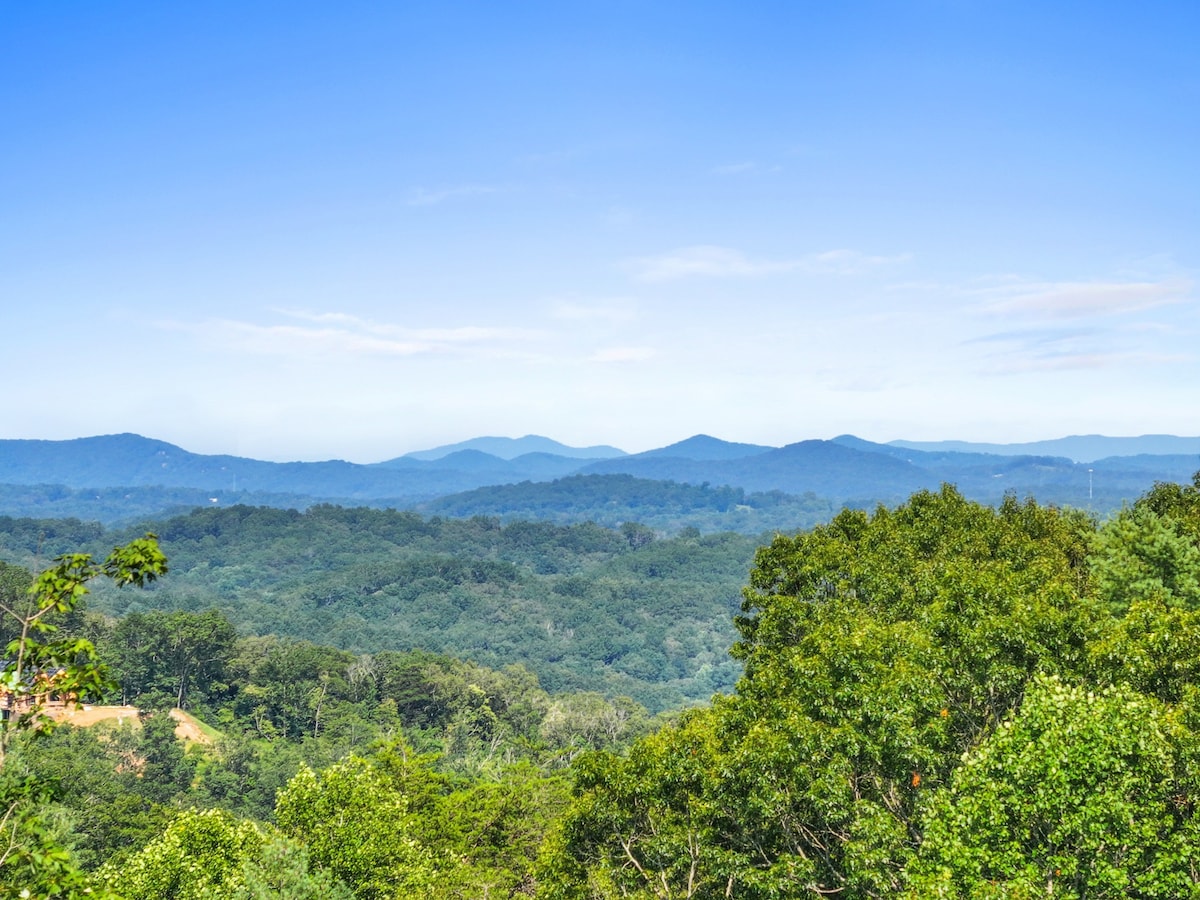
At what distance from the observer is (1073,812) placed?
1089 cm

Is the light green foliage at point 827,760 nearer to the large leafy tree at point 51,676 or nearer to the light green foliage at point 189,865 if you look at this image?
the light green foliage at point 189,865

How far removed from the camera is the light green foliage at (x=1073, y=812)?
1048cm

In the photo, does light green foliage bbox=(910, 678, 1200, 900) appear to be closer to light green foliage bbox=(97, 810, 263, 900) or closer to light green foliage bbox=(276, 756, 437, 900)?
light green foliage bbox=(276, 756, 437, 900)

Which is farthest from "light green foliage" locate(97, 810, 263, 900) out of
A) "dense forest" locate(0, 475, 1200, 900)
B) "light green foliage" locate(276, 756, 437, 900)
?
"light green foliage" locate(276, 756, 437, 900)

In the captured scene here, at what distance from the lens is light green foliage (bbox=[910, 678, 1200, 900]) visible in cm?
1048

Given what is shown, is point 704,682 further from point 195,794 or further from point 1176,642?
point 1176,642

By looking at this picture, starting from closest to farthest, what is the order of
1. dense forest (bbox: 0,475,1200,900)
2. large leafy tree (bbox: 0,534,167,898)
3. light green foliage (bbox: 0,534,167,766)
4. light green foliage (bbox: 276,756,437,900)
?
1. large leafy tree (bbox: 0,534,167,898)
2. light green foliage (bbox: 0,534,167,766)
3. dense forest (bbox: 0,475,1200,900)
4. light green foliage (bbox: 276,756,437,900)

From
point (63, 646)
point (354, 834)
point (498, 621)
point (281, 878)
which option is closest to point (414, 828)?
point (354, 834)

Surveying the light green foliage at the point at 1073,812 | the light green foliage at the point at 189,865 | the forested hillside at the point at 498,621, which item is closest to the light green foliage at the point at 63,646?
the light green foliage at the point at 1073,812

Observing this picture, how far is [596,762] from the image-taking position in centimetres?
1702

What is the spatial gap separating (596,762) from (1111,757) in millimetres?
9160

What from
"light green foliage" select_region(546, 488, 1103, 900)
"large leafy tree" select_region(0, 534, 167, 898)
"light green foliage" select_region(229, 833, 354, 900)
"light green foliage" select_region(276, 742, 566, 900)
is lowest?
"light green foliage" select_region(276, 742, 566, 900)

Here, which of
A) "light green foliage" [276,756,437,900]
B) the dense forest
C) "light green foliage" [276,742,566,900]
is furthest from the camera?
"light green foliage" [276,742,566,900]

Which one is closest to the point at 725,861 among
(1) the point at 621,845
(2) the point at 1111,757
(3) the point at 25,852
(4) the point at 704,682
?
(1) the point at 621,845
